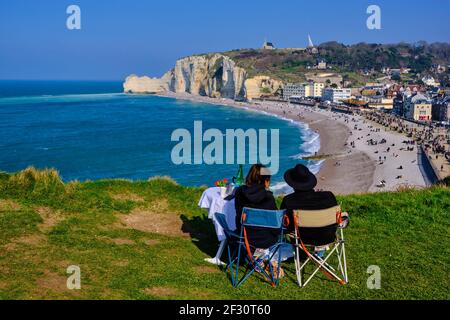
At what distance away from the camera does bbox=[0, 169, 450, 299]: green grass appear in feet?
15.7

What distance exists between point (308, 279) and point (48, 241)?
3478 millimetres

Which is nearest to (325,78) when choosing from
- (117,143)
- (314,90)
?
(314,90)

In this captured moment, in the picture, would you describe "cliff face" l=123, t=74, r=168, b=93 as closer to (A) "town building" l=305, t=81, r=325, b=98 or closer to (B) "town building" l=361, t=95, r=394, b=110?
(A) "town building" l=305, t=81, r=325, b=98

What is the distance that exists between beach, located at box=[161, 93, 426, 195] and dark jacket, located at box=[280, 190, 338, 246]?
10818 millimetres

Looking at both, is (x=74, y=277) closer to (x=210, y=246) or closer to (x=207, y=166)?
(x=210, y=246)

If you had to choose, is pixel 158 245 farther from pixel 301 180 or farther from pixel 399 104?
pixel 399 104

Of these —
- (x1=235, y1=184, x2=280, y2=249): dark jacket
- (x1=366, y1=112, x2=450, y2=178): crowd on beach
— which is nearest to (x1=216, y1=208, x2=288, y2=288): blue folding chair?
(x1=235, y1=184, x2=280, y2=249): dark jacket

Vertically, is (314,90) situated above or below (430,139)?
above

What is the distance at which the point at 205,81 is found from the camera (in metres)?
148

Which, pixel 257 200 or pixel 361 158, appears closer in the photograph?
pixel 257 200

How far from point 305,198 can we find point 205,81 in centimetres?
14523

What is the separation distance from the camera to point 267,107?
346ft
